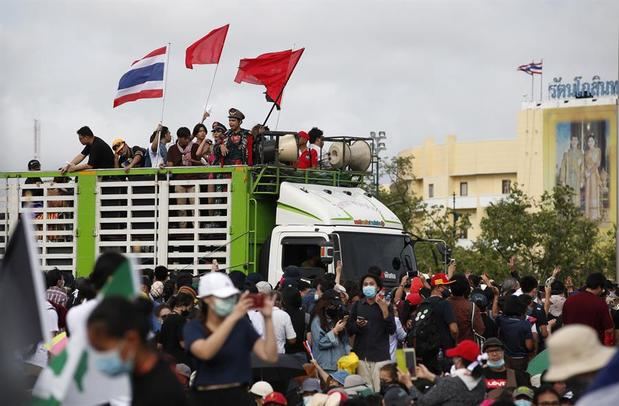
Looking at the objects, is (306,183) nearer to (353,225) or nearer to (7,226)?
(353,225)

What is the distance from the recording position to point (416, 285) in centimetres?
1891

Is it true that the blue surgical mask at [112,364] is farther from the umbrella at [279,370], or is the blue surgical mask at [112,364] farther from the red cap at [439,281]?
the red cap at [439,281]

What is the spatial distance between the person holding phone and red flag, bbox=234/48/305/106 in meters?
9.06

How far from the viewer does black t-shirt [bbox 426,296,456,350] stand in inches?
609

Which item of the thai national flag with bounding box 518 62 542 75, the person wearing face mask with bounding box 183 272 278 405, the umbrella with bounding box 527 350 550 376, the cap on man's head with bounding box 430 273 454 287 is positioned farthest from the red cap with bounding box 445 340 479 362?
the thai national flag with bounding box 518 62 542 75

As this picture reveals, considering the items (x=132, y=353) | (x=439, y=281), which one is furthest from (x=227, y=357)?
(x=439, y=281)

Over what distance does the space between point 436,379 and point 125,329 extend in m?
4.81

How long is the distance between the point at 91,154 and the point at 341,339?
8057 millimetres

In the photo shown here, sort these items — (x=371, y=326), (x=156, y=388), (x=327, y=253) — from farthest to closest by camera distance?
(x=327, y=253)
(x=371, y=326)
(x=156, y=388)

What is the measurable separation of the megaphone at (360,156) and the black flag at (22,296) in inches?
593

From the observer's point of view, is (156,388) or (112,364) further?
(156,388)

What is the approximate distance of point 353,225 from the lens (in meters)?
21.4

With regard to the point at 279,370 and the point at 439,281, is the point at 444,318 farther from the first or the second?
the point at 279,370

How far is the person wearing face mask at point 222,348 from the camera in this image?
8.94 metres
